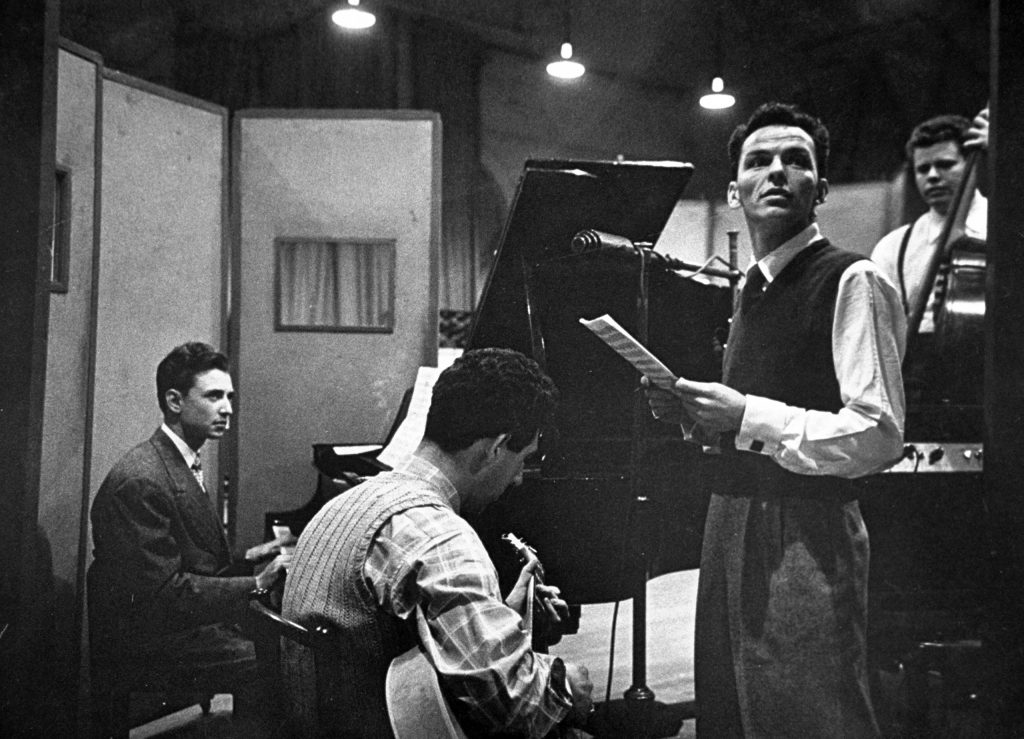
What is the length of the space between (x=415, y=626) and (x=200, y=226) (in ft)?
8.78

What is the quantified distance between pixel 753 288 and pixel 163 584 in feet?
5.94

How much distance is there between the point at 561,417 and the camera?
9.55 ft

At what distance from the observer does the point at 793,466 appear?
204cm

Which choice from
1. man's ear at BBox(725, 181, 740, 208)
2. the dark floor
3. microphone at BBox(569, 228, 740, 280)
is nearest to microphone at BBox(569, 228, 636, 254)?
microphone at BBox(569, 228, 740, 280)

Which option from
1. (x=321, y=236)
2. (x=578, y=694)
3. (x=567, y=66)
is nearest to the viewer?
(x=578, y=694)

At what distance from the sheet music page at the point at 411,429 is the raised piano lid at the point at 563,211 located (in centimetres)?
70

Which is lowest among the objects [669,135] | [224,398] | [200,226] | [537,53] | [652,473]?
[652,473]

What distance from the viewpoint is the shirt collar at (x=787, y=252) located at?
217cm

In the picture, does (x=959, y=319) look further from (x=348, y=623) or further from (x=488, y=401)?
(x=348, y=623)

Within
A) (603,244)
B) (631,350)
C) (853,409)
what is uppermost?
(603,244)

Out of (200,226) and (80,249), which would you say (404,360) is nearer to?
(200,226)

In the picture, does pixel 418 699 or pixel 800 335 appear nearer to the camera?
pixel 418 699

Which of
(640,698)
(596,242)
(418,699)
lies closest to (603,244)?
(596,242)

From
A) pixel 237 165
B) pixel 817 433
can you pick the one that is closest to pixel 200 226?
pixel 237 165
